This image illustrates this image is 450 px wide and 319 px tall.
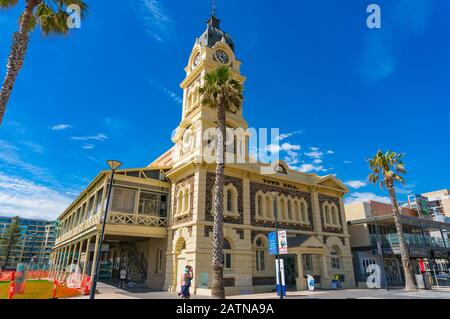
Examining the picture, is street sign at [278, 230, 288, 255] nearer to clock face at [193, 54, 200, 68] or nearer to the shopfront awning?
the shopfront awning

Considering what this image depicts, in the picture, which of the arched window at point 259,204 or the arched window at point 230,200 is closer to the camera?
the arched window at point 230,200

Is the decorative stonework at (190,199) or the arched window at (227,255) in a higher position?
the decorative stonework at (190,199)

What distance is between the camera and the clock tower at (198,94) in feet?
76.7

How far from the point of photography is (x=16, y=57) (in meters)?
11.5

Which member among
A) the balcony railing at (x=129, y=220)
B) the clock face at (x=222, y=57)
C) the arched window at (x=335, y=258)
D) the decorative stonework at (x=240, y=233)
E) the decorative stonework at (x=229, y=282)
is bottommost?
the decorative stonework at (x=229, y=282)

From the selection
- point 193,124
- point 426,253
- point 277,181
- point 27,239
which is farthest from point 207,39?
point 27,239

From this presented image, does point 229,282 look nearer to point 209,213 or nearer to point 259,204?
point 209,213

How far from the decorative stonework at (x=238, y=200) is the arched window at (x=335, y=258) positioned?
35.1 ft

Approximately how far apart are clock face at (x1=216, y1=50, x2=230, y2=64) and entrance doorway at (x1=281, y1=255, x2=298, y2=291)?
1821cm

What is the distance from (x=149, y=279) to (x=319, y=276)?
14.1 meters

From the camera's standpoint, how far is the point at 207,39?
28000mm

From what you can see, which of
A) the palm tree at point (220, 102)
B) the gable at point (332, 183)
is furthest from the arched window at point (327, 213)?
the palm tree at point (220, 102)

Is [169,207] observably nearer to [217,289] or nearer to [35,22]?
[217,289]

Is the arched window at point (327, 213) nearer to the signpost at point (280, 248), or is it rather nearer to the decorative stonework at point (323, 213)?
the decorative stonework at point (323, 213)
